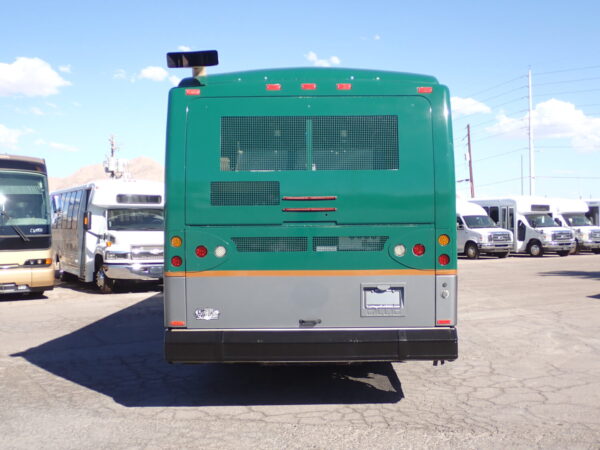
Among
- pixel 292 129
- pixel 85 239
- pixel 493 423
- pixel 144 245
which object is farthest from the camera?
pixel 85 239

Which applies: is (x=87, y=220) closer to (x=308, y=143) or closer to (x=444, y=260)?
(x=308, y=143)

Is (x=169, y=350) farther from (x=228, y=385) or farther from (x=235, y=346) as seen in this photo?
(x=228, y=385)

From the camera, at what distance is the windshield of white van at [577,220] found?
110 feet

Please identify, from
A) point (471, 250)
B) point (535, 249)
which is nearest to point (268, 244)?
point (471, 250)

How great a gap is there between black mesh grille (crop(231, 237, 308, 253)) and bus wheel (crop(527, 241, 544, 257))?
89.6 feet

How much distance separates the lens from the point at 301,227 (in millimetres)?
5762

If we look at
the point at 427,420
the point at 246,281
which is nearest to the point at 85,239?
the point at 246,281

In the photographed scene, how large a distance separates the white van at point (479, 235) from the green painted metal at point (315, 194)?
79.2 ft

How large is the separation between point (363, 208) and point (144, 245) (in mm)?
10411

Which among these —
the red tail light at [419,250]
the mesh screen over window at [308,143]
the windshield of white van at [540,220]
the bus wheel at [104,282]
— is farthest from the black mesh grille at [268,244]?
the windshield of white van at [540,220]

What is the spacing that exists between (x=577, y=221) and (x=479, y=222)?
6.92 meters

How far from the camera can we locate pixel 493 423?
5.47m

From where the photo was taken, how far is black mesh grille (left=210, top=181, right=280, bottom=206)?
577 cm

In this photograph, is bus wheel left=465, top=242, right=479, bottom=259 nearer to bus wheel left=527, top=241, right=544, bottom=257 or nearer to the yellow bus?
bus wheel left=527, top=241, right=544, bottom=257
